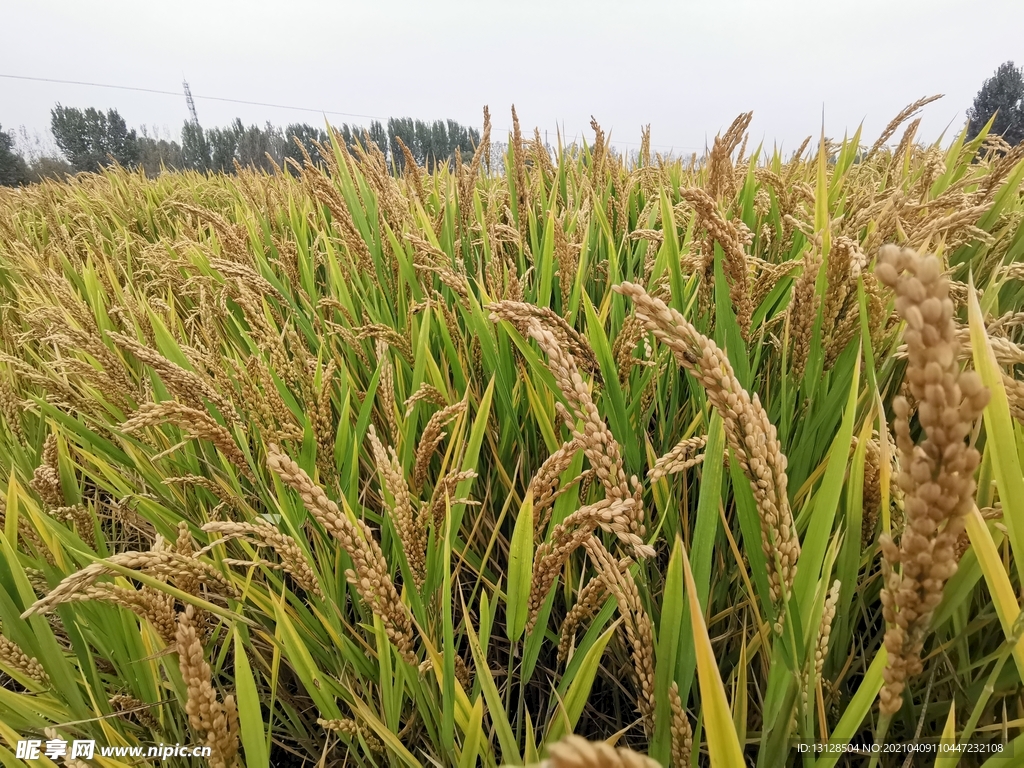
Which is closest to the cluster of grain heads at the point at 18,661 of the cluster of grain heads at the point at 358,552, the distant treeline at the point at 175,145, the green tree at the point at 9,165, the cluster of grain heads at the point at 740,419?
the cluster of grain heads at the point at 358,552

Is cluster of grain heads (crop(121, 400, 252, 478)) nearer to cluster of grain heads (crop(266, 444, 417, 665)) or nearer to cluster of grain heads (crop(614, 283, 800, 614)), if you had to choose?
cluster of grain heads (crop(266, 444, 417, 665))

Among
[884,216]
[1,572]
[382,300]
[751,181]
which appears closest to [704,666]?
[884,216]

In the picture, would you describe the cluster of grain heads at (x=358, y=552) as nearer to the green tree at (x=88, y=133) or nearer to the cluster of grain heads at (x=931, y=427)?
the cluster of grain heads at (x=931, y=427)

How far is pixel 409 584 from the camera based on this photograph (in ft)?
2.47

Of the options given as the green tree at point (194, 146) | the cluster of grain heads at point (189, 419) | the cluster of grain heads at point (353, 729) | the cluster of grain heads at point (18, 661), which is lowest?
the cluster of grain heads at point (353, 729)

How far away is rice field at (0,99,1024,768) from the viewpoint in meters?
0.50

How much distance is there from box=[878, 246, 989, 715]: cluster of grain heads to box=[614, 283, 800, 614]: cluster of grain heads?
0.12 meters

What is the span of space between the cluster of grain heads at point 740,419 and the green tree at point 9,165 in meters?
32.3

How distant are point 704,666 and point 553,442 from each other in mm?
602

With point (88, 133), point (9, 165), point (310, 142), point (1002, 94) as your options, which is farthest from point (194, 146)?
point (1002, 94)

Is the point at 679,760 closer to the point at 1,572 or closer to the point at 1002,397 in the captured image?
the point at 1002,397

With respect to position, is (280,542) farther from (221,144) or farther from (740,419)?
(221,144)

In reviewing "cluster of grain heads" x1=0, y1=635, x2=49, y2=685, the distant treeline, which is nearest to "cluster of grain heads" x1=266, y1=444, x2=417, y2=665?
"cluster of grain heads" x1=0, y1=635, x2=49, y2=685

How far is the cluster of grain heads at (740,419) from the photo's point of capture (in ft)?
1.38
